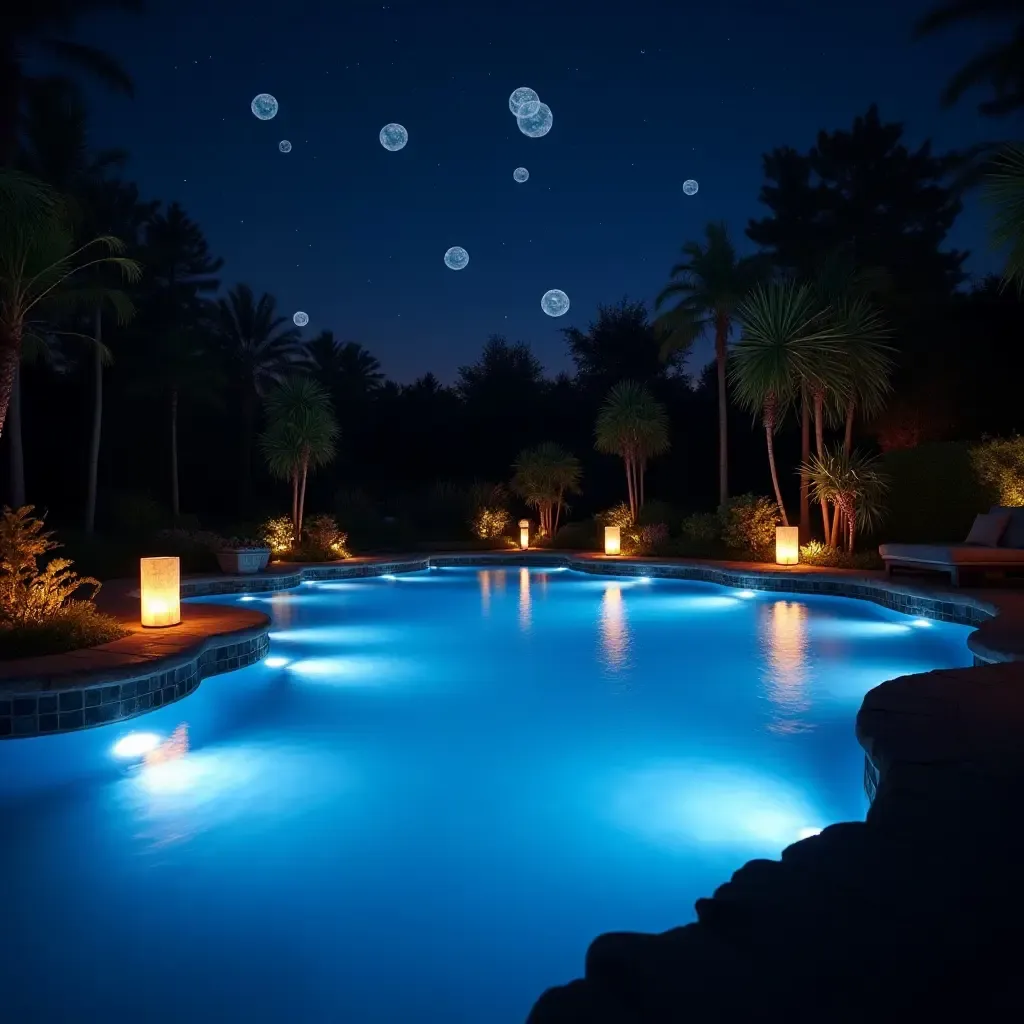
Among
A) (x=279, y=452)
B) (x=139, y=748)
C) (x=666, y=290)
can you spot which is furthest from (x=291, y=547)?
(x=139, y=748)

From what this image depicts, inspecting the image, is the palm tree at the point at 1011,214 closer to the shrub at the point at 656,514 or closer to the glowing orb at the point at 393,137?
the shrub at the point at 656,514

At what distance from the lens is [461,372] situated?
117ft

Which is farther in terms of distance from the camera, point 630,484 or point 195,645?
point 630,484

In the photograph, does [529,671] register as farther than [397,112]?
No

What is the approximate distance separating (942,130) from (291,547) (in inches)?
946

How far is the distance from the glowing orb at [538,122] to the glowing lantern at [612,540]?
983 centimetres

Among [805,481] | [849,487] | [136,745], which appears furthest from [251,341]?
[136,745]

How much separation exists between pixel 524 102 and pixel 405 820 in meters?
19.0

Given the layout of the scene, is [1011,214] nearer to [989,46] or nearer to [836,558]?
[836,558]

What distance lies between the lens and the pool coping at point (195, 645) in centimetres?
578

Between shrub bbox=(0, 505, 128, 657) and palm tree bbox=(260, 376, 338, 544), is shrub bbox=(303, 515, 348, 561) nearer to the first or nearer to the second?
palm tree bbox=(260, 376, 338, 544)

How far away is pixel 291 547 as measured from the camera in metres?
19.2

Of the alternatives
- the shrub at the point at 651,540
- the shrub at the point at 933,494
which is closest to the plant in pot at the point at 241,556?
the shrub at the point at 651,540

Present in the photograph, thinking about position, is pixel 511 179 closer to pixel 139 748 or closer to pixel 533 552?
pixel 533 552
